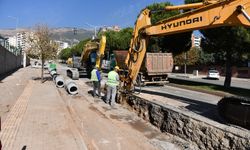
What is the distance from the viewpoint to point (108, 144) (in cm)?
904

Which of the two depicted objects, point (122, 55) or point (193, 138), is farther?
point (122, 55)

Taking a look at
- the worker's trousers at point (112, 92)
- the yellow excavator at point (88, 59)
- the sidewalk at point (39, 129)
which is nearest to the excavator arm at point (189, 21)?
the worker's trousers at point (112, 92)

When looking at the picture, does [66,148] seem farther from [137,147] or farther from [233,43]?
[233,43]

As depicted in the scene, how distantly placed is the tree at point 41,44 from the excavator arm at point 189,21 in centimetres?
1232

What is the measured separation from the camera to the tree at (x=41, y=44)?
26344mm

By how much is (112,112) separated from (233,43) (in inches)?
491

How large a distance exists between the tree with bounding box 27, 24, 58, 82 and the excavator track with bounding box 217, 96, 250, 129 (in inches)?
747

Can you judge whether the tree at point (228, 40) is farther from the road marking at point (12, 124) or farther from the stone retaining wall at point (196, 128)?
the road marking at point (12, 124)

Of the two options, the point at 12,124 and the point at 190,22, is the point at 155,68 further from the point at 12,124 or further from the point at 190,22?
the point at 12,124

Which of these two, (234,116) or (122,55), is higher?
(122,55)

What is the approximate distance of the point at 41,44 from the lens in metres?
26.3

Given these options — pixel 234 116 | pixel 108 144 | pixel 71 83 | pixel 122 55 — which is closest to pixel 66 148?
pixel 108 144

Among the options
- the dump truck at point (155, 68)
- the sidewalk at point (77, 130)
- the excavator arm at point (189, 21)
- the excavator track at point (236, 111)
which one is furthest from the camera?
the dump truck at point (155, 68)

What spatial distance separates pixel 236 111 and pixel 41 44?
19.8 meters
